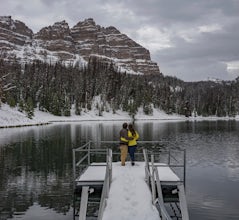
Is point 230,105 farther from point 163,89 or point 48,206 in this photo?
point 48,206

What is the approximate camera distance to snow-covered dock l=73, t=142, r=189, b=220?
1070cm

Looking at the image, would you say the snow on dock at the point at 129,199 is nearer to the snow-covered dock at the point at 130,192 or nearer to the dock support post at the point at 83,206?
the snow-covered dock at the point at 130,192

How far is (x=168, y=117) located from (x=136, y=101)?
55.8 feet

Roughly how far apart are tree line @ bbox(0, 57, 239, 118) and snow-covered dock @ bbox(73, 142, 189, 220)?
77.7m

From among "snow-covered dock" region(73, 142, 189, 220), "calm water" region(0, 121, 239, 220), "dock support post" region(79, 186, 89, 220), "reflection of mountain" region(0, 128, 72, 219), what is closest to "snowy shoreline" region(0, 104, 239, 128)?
"reflection of mountain" region(0, 128, 72, 219)

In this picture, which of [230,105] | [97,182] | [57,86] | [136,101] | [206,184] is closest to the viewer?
[97,182]

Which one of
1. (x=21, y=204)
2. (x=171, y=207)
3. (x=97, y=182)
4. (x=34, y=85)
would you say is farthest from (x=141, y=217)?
(x=34, y=85)

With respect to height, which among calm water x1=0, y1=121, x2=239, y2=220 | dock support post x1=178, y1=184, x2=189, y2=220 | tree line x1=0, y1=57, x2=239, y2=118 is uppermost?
tree line x1=0, y1=57, x2=239, y2=118

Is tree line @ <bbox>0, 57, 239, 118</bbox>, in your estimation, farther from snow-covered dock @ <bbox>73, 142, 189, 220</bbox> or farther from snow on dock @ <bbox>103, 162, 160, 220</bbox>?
snow on dock @ <bbox>103, 162, 160, 220</bbox>

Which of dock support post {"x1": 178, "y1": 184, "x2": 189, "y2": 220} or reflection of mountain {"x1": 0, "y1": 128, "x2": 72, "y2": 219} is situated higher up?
dock support post {"x1": 178, "y1": 184, "x2": 189, "y2": 220}

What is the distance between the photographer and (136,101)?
13612 cm

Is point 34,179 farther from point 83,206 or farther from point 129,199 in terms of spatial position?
point 83,206

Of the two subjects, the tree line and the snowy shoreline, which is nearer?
the snowy shoreline

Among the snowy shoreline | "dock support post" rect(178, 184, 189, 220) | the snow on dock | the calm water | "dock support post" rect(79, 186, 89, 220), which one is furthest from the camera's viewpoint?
the snowy shoreline
